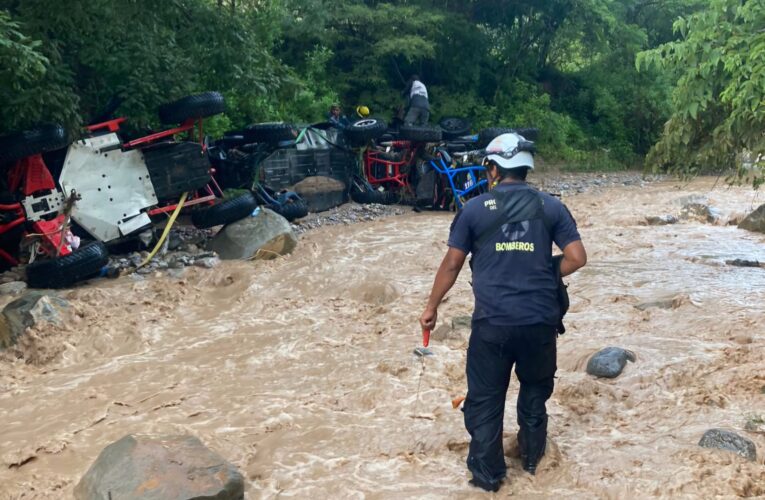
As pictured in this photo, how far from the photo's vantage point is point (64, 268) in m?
7.93

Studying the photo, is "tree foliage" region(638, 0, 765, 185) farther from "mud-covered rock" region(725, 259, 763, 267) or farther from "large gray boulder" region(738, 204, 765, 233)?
"large gray boulder" region(738, 204, 765, 233)

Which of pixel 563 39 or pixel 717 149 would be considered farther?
pixel 563 39

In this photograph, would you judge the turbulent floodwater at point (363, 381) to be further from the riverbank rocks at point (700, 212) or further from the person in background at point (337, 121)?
the person in background at point (337, 121)

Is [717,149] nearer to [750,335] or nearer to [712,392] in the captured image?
[750,335]

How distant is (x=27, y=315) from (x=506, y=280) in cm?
495

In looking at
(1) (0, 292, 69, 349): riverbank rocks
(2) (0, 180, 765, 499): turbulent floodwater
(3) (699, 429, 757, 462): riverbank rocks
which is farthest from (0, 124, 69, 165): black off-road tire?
(3) (699, 429, 757, 462): riverbank rocks

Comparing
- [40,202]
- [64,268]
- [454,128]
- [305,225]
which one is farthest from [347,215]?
[64,268]

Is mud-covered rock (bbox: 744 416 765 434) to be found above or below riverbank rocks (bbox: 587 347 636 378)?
above

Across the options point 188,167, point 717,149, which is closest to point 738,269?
point 717,149

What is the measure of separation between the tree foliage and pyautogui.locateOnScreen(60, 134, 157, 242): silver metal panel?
6.14 m

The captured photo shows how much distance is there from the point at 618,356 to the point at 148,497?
340 cm

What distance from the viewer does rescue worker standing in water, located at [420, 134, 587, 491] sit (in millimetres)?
3430

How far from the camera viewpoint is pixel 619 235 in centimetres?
1078

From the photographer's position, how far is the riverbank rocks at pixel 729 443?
371 centimetres
